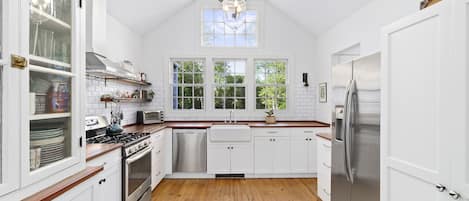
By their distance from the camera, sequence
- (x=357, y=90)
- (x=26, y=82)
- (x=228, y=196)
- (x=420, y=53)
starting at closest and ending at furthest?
(x=26, y=82) < (x=420, y=53) < (x=357, y=90) < (x=228, y=196)

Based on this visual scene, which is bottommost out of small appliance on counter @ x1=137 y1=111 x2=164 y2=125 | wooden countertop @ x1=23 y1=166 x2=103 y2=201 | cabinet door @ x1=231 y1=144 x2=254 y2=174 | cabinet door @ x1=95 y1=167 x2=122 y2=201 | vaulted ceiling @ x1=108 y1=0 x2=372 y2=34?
cabinet door @ x1=231 y1=144 x2=254 y2=174

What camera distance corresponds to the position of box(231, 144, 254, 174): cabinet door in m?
4.26

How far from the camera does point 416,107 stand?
1.42 metres

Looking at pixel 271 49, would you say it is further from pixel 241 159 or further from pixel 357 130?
pixel 357 130

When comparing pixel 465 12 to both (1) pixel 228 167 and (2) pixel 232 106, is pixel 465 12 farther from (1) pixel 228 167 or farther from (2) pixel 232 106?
(2) pixel 232 106

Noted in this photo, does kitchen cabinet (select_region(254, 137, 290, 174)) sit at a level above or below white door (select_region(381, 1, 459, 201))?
below

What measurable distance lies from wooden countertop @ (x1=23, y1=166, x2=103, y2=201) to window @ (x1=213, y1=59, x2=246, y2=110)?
11.8 ft

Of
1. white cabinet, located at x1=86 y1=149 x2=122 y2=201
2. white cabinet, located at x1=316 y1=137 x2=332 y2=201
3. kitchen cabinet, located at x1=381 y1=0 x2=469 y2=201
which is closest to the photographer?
kitchen cabinet, located at x1=381 y1=0 x2=469 y2=201

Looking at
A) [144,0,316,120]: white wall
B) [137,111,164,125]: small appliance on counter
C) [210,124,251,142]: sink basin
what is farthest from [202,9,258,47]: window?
A: [210,124,251,142]: sink basin

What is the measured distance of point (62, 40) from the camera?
1.49m

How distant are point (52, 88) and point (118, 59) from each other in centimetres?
263

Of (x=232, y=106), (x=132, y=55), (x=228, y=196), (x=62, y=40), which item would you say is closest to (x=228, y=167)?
(x=228, y=196)

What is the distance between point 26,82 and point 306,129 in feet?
12.6

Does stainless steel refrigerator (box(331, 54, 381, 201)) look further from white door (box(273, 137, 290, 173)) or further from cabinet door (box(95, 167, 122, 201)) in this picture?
cabinet door (box(95, 167, 122, 201))
